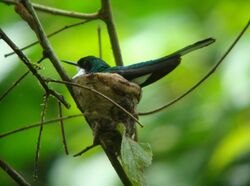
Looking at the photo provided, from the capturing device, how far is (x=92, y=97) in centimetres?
266

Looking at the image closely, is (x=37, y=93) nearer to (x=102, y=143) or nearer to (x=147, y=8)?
(x=147, y=8)

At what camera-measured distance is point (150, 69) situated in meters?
2.75

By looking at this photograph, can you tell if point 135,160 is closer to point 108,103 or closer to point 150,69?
point 108,103

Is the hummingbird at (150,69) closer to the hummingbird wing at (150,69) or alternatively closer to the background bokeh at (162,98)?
the hummingbird wing at (150,69)

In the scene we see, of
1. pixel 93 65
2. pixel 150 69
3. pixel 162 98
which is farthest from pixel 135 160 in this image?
pixel 162 98

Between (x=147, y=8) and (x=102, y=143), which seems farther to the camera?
(x=147, y=8)

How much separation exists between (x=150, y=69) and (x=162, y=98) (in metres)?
1.95

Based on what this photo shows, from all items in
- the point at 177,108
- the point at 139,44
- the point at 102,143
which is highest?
the point at 102,143

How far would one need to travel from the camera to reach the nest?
2492mm

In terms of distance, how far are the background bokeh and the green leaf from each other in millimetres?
1366

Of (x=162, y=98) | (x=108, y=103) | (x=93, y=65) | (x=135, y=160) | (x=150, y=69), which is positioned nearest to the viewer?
(x=135, y=160)

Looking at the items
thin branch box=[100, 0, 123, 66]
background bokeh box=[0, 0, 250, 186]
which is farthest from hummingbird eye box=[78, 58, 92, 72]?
background bokeh box=[0, 0, 250, 186]

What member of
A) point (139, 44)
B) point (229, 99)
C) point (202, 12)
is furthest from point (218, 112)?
point (202, 12)

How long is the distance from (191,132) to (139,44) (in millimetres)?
743
